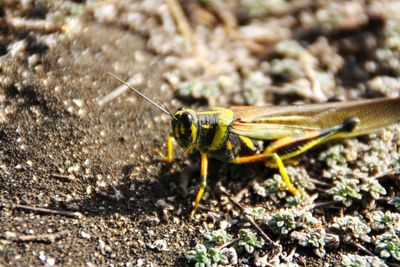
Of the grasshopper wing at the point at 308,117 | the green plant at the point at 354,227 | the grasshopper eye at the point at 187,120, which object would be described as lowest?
the green plant at the point at 354,227

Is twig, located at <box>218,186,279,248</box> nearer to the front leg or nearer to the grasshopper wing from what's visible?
the front leg

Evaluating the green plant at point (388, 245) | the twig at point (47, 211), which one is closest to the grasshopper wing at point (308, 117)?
the green plant at point (388, 245)

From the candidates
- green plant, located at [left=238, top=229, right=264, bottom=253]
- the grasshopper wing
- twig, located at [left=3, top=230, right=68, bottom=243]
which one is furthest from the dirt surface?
the grasshopper wing

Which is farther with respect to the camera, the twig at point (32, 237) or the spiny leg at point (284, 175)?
the spiny leg at point (284, 175)

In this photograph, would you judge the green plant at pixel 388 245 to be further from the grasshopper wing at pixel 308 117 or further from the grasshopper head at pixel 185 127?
the grasshopper head at pixel 185 127

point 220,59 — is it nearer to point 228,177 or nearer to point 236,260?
point 228,177

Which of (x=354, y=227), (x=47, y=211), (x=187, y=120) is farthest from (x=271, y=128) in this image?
(x=47, y=211)

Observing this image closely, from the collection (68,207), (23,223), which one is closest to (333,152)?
(68,207)
